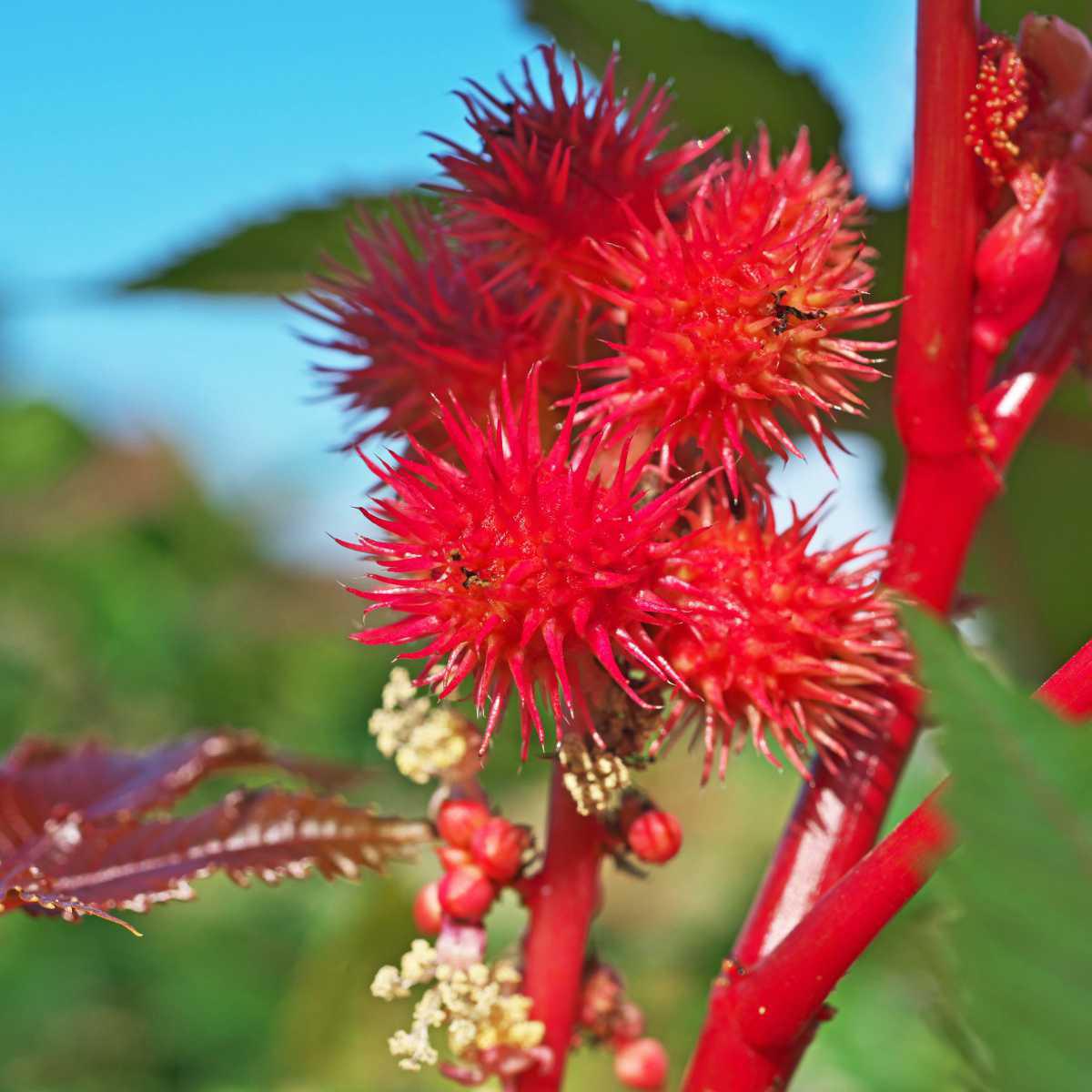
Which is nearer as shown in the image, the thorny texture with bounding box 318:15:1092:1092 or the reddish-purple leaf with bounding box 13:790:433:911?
the thorny texture with bounding box 318:15:1092:1092

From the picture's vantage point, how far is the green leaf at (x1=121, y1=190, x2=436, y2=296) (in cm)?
149

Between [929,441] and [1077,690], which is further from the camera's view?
[929,441]

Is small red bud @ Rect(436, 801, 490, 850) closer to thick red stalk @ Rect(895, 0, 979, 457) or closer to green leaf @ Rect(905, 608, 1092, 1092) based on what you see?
thick red stalk @ Rect(895, 0, 979, 457)

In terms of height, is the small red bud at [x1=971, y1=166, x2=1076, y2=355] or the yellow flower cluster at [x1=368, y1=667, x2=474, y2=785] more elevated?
the small red bud at [x1=971, y1=166, x2=1076, y2=355]

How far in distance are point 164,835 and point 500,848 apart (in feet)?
1.31

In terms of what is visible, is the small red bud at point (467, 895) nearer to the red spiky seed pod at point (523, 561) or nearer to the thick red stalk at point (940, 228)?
the red spiky seed pod at point (523, 561)

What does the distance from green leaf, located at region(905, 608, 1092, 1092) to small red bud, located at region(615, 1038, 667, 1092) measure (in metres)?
0.76

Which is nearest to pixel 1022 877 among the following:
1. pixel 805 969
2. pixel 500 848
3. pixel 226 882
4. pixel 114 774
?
pixel 805 969

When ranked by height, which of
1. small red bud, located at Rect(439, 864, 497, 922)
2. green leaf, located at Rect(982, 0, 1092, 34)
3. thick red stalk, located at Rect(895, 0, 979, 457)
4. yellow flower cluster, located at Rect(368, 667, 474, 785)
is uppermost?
green leaf, located at Rect(982, 0, 1092, 34)

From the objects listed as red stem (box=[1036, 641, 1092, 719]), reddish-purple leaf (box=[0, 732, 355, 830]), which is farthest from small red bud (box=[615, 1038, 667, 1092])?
red stem (box=[1036, 641, 1092, 719])

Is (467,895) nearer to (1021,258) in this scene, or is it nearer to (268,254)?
(1021,258)

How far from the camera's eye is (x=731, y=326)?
2.89 feet

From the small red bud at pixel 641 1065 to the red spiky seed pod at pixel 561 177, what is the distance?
72 cm

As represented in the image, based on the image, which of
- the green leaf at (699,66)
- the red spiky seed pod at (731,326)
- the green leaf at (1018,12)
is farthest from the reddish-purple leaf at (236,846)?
the green leaf at (1018,12)
